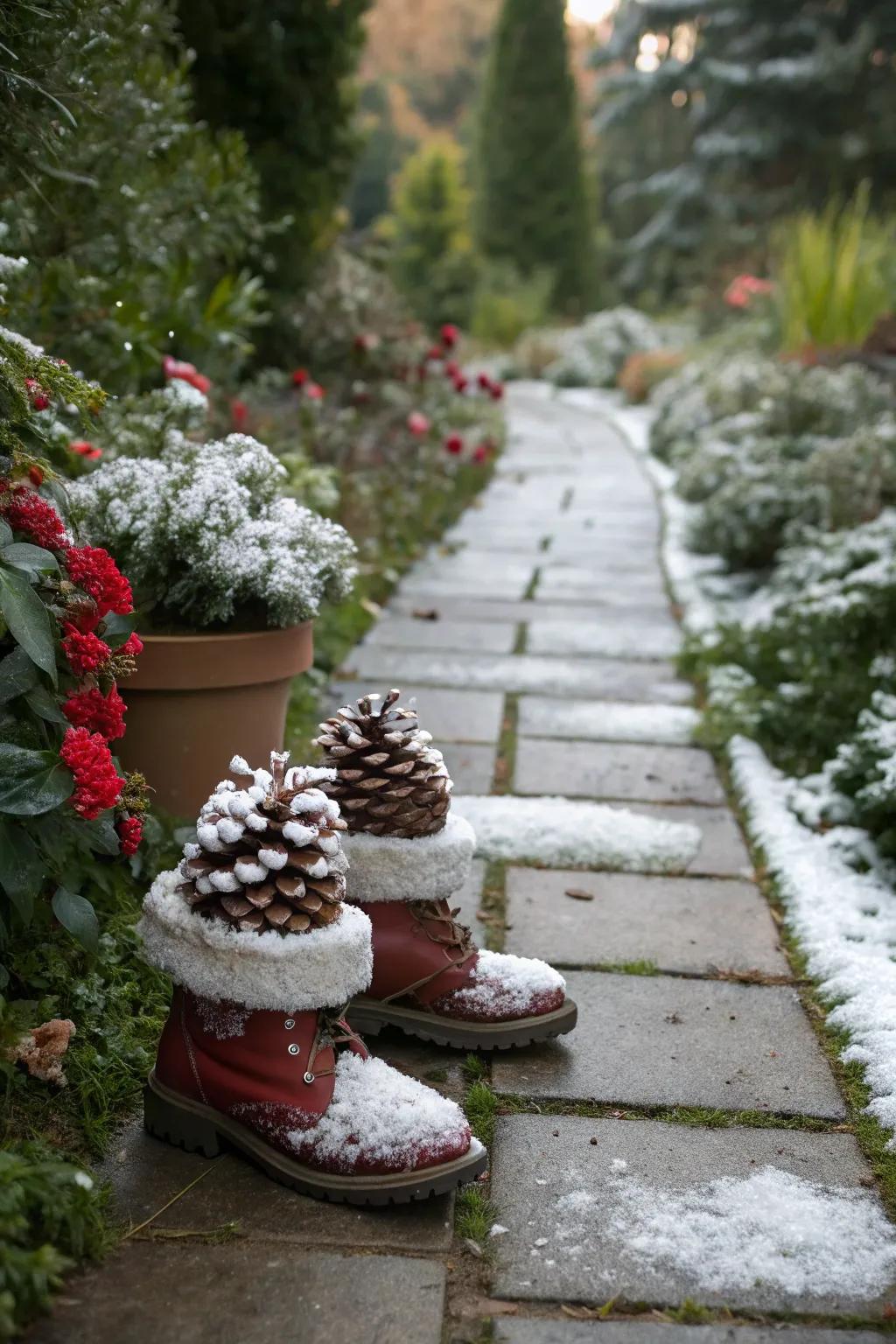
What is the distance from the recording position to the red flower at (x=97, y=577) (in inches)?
67.5

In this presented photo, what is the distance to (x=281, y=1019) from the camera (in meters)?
1.61

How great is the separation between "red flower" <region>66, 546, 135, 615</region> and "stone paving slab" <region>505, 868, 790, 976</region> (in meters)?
1.00

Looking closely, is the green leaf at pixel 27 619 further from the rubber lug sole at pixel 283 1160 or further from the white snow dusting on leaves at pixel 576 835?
the white snow dusting on leaves at pixel 576 835

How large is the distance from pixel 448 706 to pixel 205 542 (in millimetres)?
1460

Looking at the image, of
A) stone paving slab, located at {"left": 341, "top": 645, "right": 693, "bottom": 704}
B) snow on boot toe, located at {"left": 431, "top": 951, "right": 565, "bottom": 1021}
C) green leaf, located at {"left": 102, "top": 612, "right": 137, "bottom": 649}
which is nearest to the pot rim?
green leaf, located at {"left": 102, "top": 612, "right": 137, "bottom": 649}

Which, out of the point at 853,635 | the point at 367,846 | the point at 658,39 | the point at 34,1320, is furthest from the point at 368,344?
the point at 658,39

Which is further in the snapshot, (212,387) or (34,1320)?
(212,387)

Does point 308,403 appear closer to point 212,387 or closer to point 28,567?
point 212,387

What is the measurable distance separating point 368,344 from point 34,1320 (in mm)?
5406

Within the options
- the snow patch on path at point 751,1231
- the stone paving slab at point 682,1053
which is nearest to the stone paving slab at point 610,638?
the stone paving slab at point 682,1053

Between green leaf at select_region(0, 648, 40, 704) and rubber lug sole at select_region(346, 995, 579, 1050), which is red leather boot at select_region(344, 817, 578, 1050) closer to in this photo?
rubber lug sole at select_region(346, 995, 579, 1050)

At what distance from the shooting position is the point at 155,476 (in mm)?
2316

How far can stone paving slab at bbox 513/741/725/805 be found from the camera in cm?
305

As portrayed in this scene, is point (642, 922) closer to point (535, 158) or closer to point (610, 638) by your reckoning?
point (610, 638)
